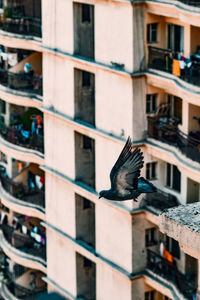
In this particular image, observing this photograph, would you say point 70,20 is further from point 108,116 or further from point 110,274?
point 110,274

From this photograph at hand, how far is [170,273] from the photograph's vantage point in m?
45.2

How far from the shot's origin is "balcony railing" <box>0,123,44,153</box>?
55.1 metres

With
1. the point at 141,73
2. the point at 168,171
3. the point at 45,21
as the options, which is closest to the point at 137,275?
the point at 168,171

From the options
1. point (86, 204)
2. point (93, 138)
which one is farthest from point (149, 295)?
point (93, 138)

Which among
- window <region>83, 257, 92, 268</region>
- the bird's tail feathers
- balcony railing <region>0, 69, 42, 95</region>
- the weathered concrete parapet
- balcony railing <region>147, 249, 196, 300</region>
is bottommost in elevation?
window <region>83, 257, 92, 268</region>

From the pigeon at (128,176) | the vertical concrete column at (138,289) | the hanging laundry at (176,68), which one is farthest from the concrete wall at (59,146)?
the pigeon at (128,176)

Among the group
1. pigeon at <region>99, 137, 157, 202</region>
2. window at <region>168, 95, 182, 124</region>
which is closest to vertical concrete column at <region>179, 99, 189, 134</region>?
window at <region>168, 95, 182, 124</region>

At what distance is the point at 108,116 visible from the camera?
46625mm

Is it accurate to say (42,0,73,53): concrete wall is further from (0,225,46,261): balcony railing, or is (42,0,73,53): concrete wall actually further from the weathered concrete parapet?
the weathered concrete parapet

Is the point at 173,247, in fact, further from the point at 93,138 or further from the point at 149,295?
the point at 93,138

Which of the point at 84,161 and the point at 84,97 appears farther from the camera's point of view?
the point at 84,161

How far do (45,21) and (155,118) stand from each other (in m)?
9.10

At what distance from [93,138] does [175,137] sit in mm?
5421

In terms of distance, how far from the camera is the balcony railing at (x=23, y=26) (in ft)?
177
